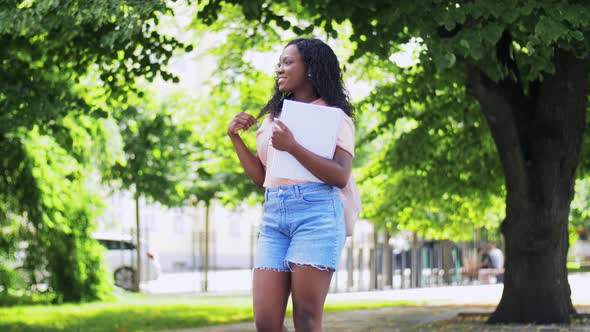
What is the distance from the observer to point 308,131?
14.7 feet

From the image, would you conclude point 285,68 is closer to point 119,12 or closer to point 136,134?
point 119,12

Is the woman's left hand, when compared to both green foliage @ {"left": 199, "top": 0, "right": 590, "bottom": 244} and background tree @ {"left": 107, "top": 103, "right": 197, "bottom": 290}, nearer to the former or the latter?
green foliage @ {"left": 199, "top": 0, "right": 590, "bottom": 244}

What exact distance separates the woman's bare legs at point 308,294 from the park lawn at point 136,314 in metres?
9.17

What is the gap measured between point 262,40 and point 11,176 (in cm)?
490

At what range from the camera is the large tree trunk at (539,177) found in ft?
41.5

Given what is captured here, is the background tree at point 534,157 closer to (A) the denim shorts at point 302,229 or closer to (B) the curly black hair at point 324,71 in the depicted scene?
(B) the curly black hair at point 324,71

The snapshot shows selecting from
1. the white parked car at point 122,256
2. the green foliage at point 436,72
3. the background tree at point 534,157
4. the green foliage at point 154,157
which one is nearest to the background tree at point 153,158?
the green foliage at point 154,157

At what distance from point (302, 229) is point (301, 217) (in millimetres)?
48

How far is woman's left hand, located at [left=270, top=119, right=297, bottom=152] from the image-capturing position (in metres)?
4.38

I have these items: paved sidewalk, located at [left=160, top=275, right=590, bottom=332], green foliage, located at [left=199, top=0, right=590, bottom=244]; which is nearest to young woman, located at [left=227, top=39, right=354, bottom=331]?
green foliage, located at [left=199, top=0, right=590, bottom=244]

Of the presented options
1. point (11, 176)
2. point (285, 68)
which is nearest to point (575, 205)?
point (11, 176)

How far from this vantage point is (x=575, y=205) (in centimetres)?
3375

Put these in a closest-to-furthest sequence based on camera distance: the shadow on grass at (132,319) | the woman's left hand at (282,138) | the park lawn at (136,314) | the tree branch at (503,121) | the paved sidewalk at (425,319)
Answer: the woman's left hand at (282,138)
the paved sidewalk at (425,319)
the tree branch at (503,121)
the shadow on grass at (132,319)
the park lawn at (136,314)

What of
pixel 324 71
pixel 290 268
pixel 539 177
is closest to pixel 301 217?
pixel 290 268
